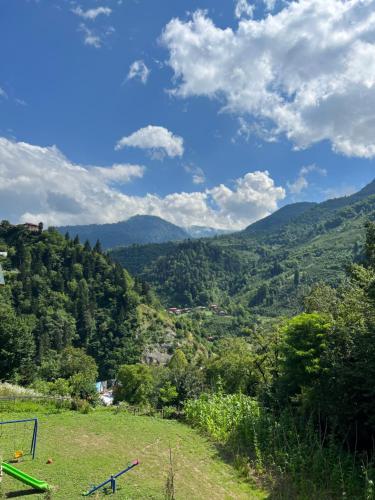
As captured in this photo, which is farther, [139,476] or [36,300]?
[36,300]

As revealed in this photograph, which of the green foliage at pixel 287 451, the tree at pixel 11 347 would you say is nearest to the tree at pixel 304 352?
the green foliage at pixel 287 451

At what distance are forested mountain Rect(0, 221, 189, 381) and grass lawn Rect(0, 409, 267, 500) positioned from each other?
81.7 meters

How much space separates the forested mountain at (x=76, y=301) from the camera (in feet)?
346

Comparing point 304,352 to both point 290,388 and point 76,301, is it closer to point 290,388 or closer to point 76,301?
point 290,388

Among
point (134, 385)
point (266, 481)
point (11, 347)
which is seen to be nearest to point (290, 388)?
point (266, 481)

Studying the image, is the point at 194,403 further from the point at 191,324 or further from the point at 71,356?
the point at 191,324

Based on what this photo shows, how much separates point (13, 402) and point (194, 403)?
10.4 metres

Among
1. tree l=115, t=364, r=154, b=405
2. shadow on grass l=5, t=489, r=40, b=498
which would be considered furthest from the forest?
shadow on grass l=5, t=489, r=40, b=498

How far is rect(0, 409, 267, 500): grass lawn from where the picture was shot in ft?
32.6

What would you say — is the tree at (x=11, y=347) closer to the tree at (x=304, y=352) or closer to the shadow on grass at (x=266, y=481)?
the shadow on grass at (x=266, y=481)

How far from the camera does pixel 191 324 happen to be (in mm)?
161500

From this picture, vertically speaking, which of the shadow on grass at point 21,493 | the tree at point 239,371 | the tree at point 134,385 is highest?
the shadow on grass at point 21,493

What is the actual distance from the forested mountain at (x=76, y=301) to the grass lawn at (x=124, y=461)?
8172cm

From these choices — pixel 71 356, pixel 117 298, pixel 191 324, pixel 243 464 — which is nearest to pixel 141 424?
pixel 243 464
